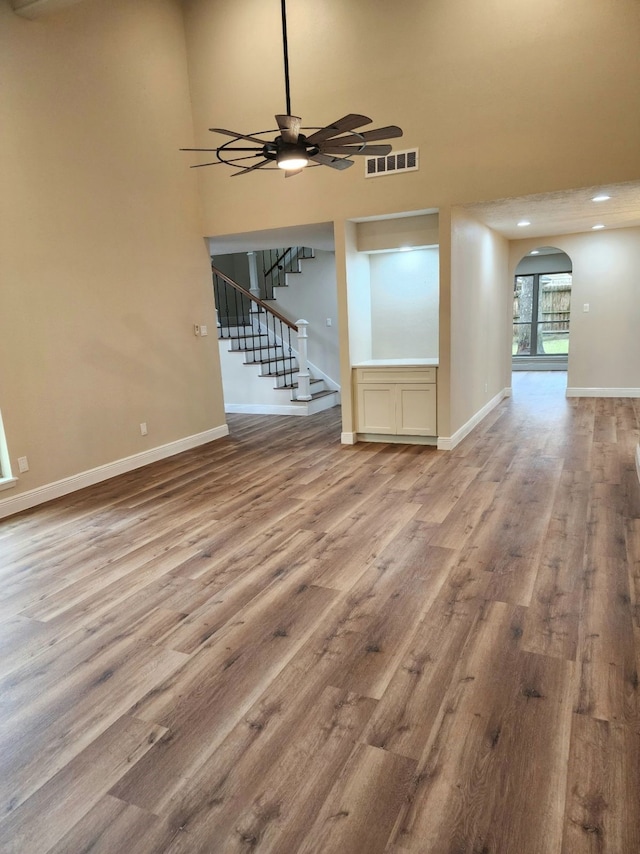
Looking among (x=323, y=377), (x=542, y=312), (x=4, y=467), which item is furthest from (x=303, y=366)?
(x=542, y=312)

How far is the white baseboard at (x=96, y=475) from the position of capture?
165 inches

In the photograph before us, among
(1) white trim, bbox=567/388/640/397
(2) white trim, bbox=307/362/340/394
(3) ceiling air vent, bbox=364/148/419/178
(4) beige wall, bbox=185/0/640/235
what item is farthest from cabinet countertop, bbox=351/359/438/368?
(1) white trim, bbox=567/388/640/397

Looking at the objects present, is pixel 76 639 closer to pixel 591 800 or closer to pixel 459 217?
pixel 591 800

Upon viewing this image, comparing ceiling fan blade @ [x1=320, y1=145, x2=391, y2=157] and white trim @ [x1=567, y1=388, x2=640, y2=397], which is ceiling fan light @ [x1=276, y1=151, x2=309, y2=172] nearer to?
ceiling fan blade @ [x1=320, y1=145, x2=391, y2=157]

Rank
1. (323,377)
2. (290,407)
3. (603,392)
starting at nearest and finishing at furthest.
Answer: (290,407) < (603,392) < (323,377)

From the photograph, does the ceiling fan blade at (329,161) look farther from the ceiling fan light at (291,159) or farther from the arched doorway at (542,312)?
the arched doorway at (542,312)

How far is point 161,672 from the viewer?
213 cm

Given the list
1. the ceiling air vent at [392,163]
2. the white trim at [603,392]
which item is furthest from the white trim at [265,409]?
the white trim at [603,392]

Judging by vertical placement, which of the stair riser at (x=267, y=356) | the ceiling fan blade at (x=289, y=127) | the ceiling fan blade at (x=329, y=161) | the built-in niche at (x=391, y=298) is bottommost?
the stair riser at (x=267, y=356)

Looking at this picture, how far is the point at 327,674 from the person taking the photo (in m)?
2.08

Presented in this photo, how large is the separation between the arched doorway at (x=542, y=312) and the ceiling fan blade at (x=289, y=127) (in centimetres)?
963

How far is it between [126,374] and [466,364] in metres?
3.67

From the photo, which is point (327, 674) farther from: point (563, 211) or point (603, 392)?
point (603, 392)

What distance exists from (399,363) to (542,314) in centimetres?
774
